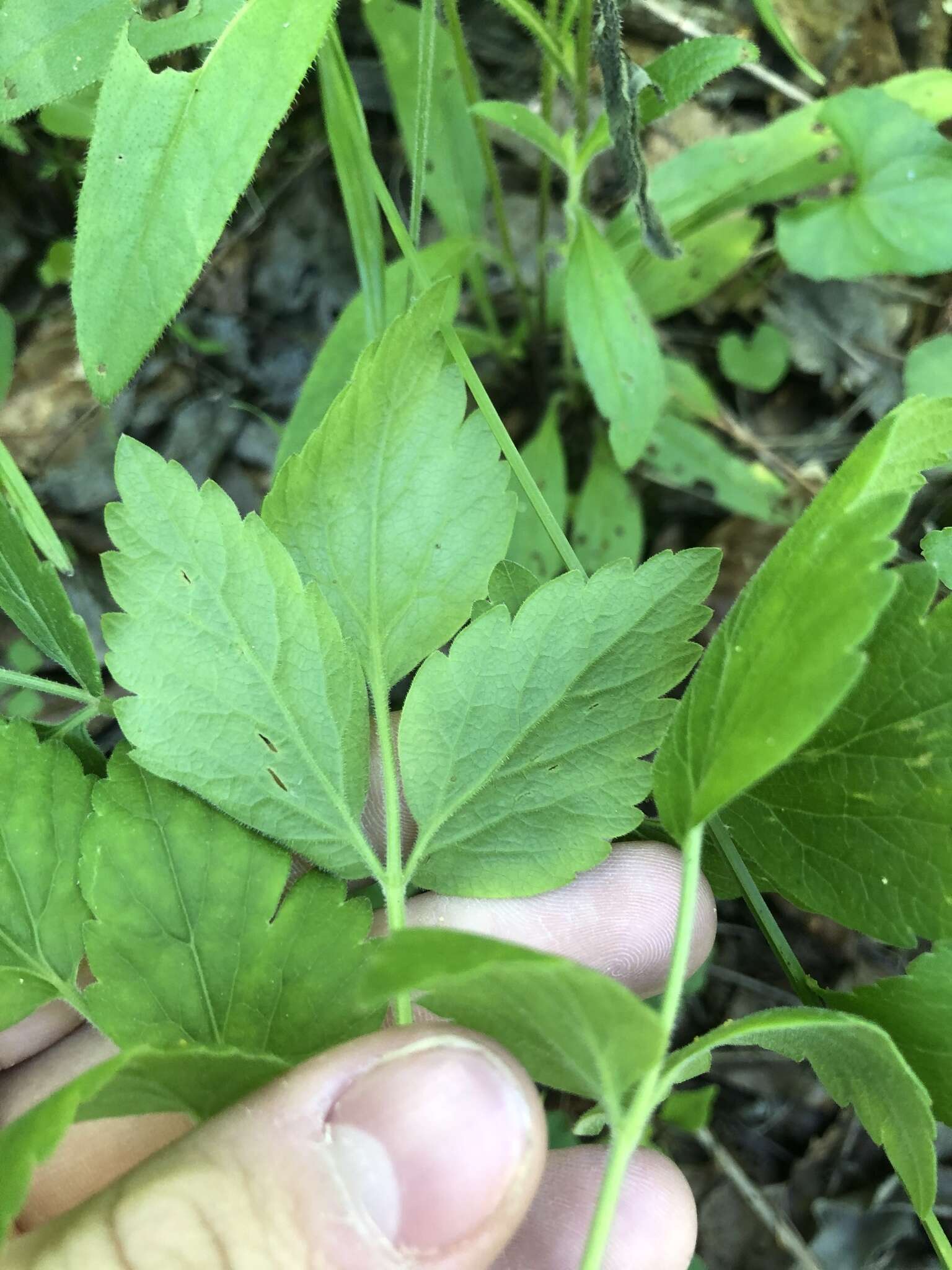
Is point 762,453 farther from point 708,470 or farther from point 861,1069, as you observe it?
point 861,1069

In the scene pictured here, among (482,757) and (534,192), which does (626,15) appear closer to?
(534,192)

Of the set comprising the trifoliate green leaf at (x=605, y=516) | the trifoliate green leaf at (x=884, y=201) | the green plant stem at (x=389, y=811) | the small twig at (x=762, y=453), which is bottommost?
the small twig at (x=762, y=453)

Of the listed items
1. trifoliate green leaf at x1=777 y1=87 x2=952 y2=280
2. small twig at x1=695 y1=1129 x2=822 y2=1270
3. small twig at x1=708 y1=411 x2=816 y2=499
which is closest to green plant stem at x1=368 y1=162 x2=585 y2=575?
trifoliate green leaf at x1=777 y1=87 x2=952 y2=280

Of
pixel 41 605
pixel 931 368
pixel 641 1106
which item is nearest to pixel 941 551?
pixel 641 1106

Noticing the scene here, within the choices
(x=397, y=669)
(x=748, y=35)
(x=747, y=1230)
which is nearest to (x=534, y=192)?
(x=748, y=35)

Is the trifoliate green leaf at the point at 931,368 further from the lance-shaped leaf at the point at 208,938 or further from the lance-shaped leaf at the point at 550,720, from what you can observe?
the lance-shaped leaf at the point at 208,938

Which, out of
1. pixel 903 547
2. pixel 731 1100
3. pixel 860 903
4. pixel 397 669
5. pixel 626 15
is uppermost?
pixel 626 15

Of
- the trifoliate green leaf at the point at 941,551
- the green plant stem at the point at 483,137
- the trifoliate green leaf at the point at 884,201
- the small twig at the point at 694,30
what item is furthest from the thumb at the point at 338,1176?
the small twig at the point at 694,30
